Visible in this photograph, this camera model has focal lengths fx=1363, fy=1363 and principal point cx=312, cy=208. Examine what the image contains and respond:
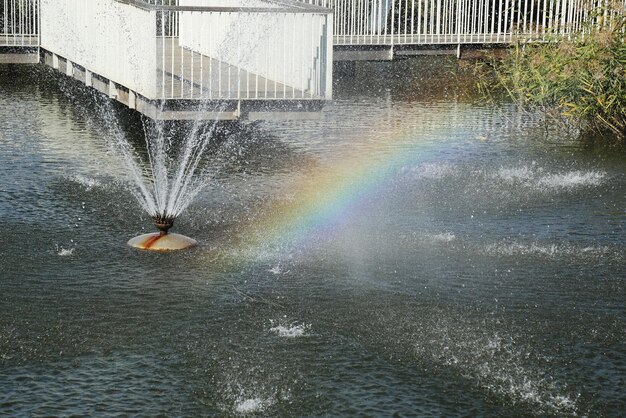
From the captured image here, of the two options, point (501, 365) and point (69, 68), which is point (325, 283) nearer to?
point (501, 365)

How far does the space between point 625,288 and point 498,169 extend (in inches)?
228

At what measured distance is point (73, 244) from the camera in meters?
12.1

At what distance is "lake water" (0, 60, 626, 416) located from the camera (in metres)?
8.41

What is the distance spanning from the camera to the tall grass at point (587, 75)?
1828 centimetres

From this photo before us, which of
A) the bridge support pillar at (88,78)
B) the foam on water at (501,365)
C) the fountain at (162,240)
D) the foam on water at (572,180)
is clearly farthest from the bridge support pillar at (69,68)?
the foam on water at (501,365)

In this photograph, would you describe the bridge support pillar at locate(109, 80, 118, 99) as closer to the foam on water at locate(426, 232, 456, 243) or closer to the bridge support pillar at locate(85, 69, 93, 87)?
the bridge support pillar at locate(85, 69, 93, 87)

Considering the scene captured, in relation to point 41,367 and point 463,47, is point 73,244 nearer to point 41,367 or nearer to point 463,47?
point 41,367

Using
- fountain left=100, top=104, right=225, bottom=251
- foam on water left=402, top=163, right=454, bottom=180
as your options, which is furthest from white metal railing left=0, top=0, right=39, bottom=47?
foam on water left=402, top=163, right=454, bottom=180

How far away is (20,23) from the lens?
25.7 metres

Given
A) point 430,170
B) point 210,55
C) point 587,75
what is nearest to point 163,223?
point 210,55

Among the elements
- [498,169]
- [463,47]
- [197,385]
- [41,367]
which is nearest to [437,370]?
[197,385]

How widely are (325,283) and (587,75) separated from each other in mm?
8617

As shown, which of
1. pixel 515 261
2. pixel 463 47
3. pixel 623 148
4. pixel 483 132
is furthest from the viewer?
pixel 463 47

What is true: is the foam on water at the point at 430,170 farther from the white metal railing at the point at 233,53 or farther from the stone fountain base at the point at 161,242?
the stone fountain base at the point at 161,242
